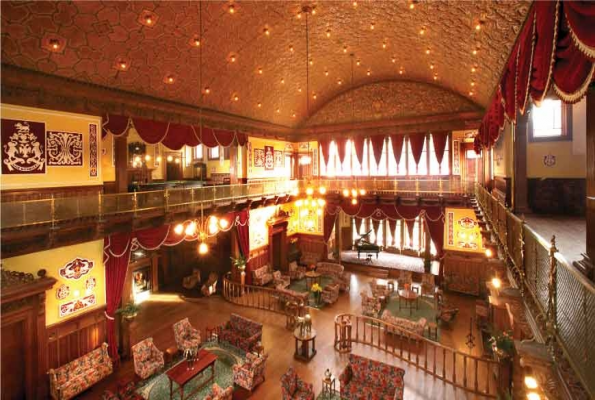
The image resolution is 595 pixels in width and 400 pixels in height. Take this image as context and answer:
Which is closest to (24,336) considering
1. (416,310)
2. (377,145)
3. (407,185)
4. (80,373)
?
(80,373)

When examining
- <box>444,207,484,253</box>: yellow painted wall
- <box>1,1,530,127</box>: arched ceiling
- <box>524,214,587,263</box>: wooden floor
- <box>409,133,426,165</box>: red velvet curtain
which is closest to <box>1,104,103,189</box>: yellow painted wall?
<box>1,1,530,127</box>: arched ceiling

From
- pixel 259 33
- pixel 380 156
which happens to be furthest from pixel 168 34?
pixel 380 156

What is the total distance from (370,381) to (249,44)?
9.93 m

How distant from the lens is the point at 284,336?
10141mm

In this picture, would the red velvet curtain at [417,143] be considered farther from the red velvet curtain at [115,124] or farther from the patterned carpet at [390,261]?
the red velvet curtain at [115,124]

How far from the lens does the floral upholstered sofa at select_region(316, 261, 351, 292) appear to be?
45.9 feet

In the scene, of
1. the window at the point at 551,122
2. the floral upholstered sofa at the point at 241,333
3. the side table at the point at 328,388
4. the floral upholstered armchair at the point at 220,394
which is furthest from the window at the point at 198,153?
the window at the point at 551,122

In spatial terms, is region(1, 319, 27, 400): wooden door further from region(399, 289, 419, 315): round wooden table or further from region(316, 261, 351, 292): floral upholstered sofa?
region(399, 289, 419, 315): round wooden table

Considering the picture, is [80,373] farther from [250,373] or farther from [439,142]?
[439,142]

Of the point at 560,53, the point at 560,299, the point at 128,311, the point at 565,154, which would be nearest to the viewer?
the point at 560,53

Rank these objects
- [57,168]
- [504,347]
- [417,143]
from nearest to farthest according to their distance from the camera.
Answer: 1. [504,347]
2. [57,168]
3. [417,143]

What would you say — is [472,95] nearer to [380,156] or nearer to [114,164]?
[380,156]

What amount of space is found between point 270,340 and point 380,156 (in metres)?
10.2

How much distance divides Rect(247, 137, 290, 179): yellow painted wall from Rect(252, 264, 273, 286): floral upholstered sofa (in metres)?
4.48
